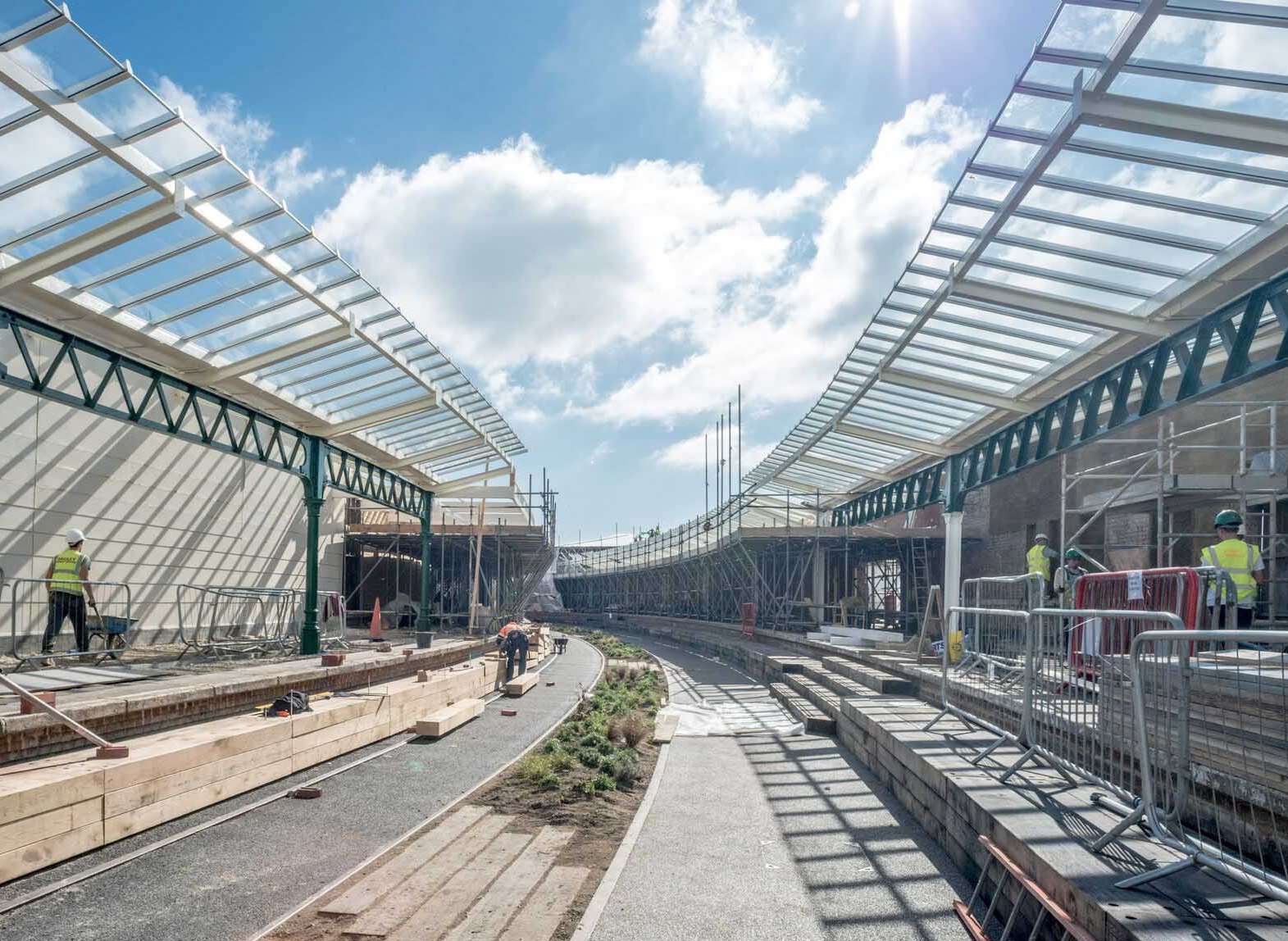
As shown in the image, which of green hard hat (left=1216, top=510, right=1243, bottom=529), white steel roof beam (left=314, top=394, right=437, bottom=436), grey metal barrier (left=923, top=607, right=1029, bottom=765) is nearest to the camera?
grey metal barrier (left=923, top=607, right=1029, bottom=765)

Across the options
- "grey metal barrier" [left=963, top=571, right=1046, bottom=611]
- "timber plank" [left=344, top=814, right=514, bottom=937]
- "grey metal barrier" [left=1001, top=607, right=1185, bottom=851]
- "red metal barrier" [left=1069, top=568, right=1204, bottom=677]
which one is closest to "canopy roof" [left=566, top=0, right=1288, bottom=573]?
"red metal barrier" [left=1069, top=568, right=1204, bottom=677]

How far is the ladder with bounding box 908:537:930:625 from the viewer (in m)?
27.4

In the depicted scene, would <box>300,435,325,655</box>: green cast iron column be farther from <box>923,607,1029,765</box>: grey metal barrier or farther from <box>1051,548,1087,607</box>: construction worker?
<box>1051,548,1087,607</box>: construction worker

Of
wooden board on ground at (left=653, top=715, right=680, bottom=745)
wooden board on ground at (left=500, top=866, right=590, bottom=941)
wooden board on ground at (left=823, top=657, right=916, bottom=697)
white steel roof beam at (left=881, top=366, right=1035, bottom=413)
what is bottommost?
wooden board on ground at (left=653, top=715, right=680, bottom=745)

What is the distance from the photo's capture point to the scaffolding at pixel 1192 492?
1301 cm

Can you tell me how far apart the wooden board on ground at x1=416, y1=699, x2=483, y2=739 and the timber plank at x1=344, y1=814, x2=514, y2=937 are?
14.2 ft

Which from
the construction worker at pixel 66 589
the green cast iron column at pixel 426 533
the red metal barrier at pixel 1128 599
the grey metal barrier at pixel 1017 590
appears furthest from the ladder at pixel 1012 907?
the green cast iron column at pixel 426 533

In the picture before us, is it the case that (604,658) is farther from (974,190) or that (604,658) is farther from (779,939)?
(779,939)

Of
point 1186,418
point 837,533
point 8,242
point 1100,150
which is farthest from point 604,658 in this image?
point 1100,150

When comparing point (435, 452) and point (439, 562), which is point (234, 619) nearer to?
point (435, 452)

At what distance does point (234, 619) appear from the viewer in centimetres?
2091

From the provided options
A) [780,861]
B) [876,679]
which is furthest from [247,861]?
[876,679]

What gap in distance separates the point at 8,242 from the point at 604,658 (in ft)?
57.8

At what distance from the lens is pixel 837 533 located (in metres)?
28.9
